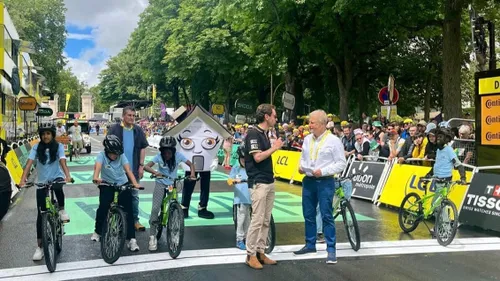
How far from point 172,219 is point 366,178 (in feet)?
23.4

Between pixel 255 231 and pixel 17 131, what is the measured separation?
20937 millimetres

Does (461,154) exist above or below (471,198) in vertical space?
above

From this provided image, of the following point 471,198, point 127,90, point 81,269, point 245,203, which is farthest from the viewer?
point 127,90

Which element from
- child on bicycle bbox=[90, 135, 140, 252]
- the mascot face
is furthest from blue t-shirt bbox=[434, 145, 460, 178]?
child on bicycle bbox=[90, 135, 140, 252]

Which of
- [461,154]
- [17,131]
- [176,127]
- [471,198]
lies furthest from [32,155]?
[17,131]

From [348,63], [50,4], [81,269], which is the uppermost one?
[50,4]

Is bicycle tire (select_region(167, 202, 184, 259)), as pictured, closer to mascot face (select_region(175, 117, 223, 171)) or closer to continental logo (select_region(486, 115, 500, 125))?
mascot face (select_region(175, 117, 223, 171))

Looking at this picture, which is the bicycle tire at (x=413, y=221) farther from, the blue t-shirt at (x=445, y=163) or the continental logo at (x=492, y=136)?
the continental logo at (x=492, y=136)

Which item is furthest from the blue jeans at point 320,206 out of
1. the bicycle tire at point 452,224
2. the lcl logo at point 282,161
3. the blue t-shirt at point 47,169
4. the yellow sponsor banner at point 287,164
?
the lcl logo at point 282,161

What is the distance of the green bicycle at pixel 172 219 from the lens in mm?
6762

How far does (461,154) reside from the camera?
456 inches

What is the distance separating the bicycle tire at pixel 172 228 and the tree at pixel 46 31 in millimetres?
50449

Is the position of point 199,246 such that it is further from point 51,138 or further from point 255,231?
point 51,138

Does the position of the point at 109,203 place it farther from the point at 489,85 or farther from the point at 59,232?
the point at 489,85
